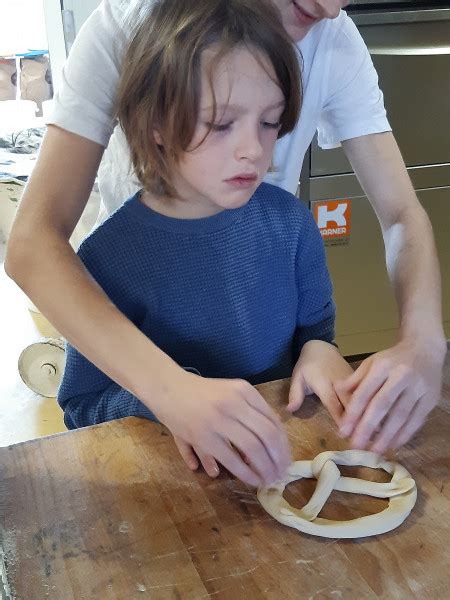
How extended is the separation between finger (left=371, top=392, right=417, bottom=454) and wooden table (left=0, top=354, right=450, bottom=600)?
28mm

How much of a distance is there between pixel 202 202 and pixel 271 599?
521mm

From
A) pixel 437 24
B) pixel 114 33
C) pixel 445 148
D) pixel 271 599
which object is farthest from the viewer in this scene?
pixel 445 148

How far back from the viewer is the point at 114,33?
92 centimetres

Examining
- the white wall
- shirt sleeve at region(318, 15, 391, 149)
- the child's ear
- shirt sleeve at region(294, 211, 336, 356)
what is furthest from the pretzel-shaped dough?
the white wall

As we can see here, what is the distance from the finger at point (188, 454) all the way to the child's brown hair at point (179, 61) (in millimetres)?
336

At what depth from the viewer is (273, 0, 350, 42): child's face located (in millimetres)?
910

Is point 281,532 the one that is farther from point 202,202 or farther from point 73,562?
point 202,202

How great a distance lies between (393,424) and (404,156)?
1.40 meters

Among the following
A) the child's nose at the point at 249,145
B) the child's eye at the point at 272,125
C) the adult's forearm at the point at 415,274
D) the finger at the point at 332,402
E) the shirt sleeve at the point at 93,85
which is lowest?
the finger at the point at 332,402

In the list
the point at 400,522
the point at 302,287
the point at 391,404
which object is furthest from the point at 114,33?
the point at 400,522

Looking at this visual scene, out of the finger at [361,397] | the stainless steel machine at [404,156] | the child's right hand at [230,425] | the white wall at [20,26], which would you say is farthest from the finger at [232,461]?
the white wall at [20,26]

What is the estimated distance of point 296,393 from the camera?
0.84 metres

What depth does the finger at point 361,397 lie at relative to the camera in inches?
29.8

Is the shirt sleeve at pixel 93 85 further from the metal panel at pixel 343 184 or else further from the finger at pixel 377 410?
→ the metal panel at pixel 343 184
